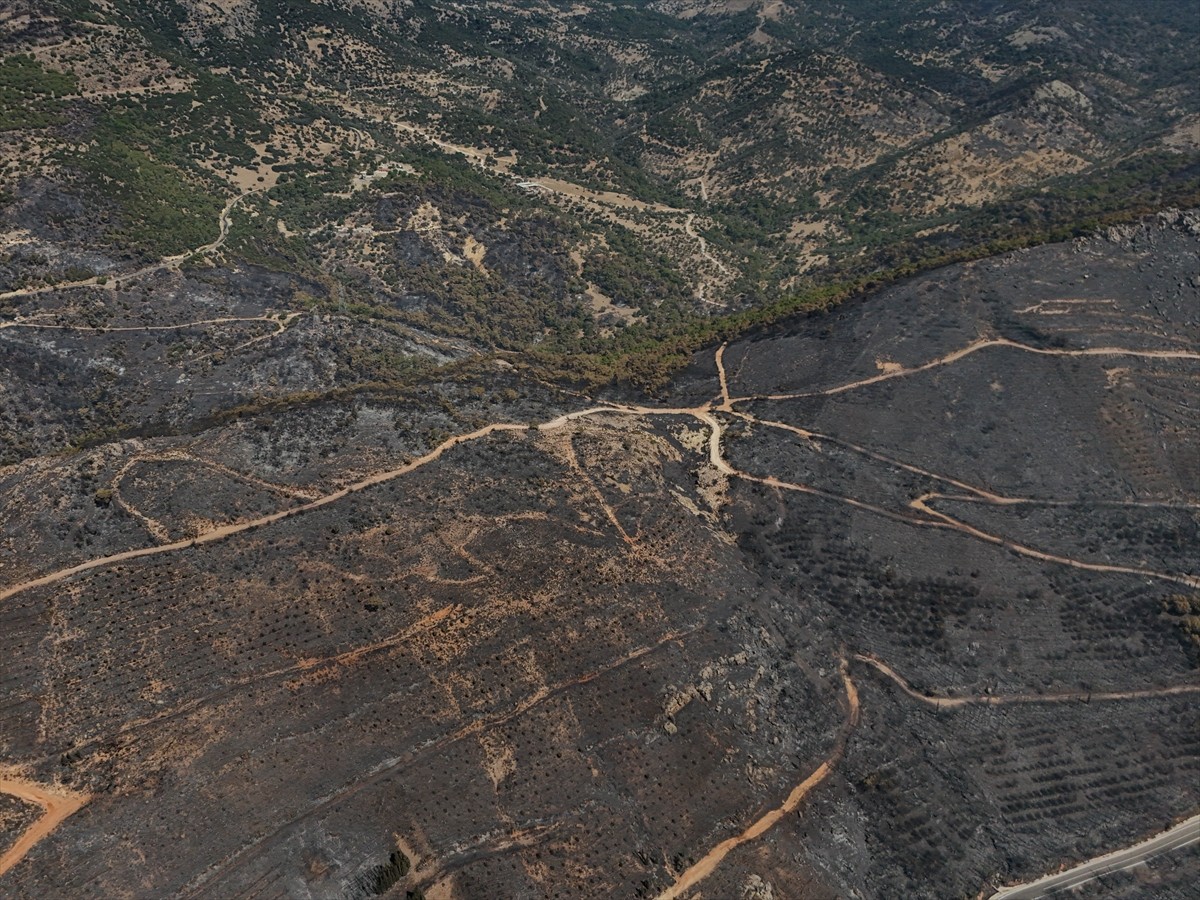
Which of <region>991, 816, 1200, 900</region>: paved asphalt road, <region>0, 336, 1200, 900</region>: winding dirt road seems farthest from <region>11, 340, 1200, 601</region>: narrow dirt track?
<region>991, 816, 1200, 900</region>: paved asphalt road

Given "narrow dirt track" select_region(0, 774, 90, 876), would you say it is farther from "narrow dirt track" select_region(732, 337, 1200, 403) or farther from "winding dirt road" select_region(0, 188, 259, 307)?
"narrow dirt track" select_region(732, 337, 1200, 403)

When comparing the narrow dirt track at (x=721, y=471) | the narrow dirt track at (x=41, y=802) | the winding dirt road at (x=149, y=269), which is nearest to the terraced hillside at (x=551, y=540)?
the narrow dirt track at (x=41, y=802)

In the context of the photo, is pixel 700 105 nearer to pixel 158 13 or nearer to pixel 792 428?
pixel 158 13

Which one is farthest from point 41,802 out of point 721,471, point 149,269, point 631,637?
point 149,269

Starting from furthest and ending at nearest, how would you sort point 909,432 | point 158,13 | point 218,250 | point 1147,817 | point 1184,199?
point 158,13, point 218,250, point 1184,199, point 909,432, point 1147,817

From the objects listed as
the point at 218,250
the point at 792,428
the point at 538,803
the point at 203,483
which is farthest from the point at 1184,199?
the point at 218,250

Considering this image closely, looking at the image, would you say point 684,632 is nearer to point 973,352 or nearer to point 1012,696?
point 1012,696
